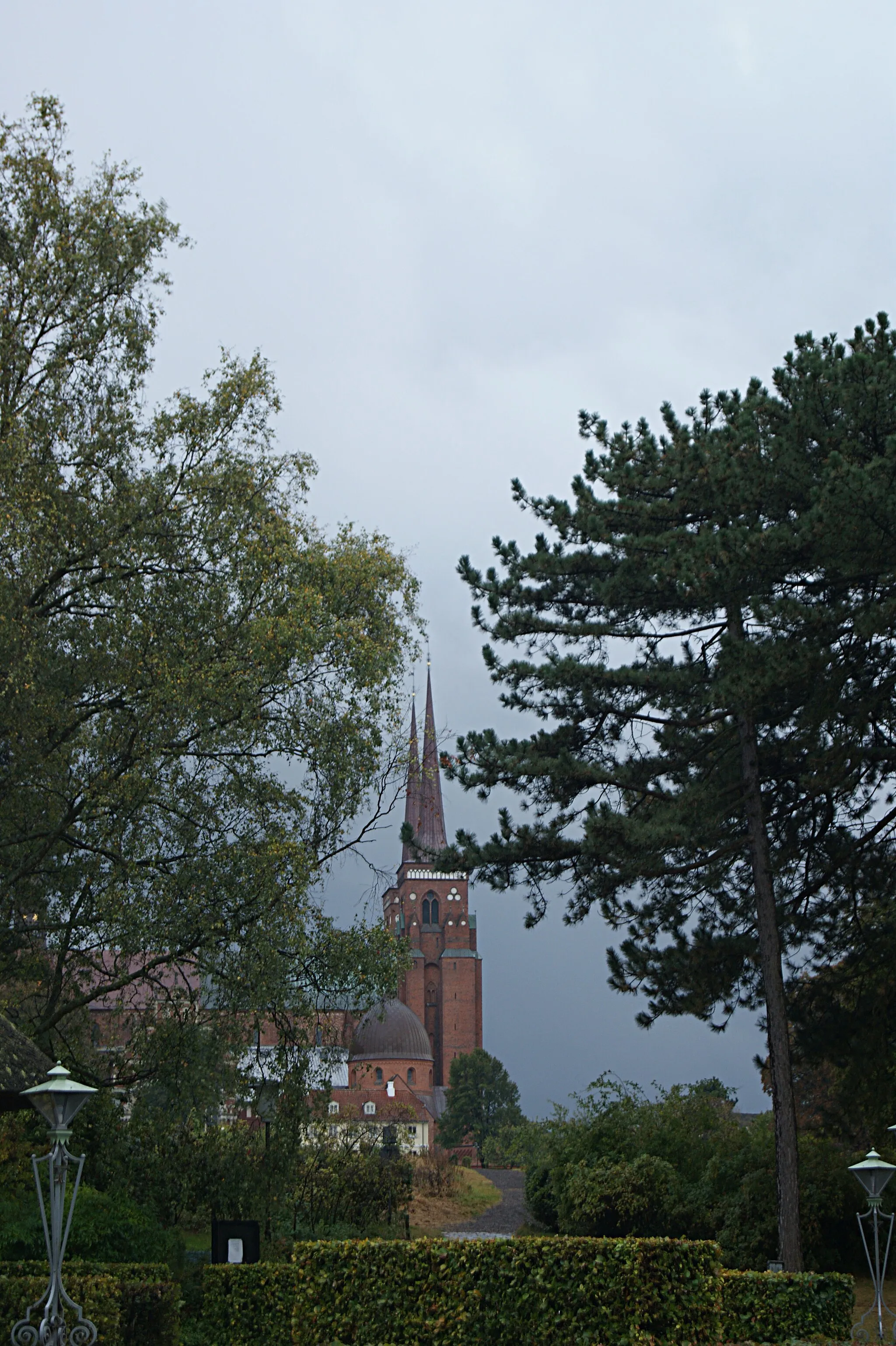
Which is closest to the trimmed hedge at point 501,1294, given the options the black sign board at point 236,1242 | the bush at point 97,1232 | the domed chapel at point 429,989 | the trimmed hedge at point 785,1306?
the trimmed hedge at point 785,1306

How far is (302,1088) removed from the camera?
45.7 feet

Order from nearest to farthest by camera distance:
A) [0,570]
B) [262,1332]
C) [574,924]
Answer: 1. [262,1332]
2. [0,570]
3. [574,924]

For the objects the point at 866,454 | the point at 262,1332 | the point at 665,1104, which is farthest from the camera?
the point at 665,1104

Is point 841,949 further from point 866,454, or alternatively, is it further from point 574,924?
point 866,454

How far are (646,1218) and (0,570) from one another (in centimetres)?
1368

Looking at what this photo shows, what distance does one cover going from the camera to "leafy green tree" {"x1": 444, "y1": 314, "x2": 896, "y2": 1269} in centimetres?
1430

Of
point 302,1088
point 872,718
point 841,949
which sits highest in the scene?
point 872,718

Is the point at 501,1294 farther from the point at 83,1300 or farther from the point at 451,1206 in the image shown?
the point at 451,1206

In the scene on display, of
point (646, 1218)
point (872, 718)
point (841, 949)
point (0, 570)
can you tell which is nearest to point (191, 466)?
point (0, 570)

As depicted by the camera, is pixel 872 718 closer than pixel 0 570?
No

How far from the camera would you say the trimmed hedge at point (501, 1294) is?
32.6ft

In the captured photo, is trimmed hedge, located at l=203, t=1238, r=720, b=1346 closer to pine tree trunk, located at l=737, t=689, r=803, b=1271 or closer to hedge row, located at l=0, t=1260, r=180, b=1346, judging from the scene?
hedge row, located at l=0, t=1260, r=180, b=1346

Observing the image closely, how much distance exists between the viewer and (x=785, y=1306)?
36.5ft

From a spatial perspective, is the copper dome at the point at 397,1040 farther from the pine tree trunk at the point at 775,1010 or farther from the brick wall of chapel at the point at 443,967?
the pine tree trunk at the point at 775,1010
